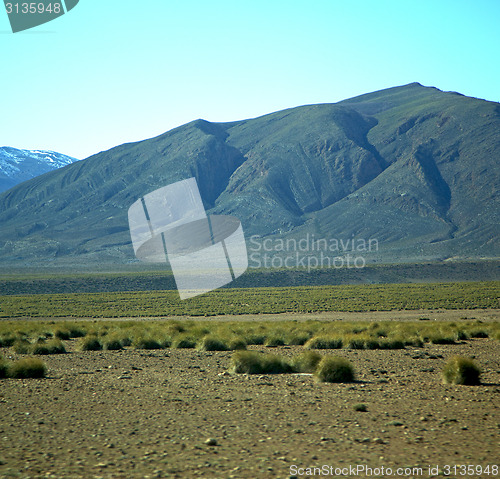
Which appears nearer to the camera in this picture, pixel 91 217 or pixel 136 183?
pixel 91 217

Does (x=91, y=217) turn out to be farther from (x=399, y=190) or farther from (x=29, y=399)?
(x=29, y=399)

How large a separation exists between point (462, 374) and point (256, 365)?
530 centimetres

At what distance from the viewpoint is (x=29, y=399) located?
12266 mm

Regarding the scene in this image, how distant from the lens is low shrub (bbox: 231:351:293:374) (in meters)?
15.7

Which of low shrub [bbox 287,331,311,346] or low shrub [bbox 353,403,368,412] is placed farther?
low shrub [bbox 287,331,311,346]

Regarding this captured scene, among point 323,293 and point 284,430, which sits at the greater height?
point 284,430

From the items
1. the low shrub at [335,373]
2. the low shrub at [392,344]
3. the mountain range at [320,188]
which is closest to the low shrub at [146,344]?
the low shrub at [392,344]

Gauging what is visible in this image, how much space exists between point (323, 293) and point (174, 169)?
118 meters

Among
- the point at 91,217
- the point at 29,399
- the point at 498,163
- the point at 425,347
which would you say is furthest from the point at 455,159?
the point at 29,399

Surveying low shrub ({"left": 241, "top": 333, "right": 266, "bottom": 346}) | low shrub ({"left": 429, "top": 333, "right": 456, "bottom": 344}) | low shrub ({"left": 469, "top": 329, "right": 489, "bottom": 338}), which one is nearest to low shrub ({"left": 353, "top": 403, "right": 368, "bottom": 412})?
low shrub ({"left": 241, "top": 333, "right": 266, "bottom": 346})

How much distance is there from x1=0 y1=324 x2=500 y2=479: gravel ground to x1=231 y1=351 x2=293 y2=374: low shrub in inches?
20.6

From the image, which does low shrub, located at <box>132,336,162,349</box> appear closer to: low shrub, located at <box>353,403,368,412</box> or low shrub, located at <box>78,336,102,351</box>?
low shrub, located at <box>78,336,102,351</box>

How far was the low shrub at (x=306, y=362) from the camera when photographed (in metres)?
15.6

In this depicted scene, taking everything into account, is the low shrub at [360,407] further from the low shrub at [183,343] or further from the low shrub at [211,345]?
the low shrub at [183,343]
